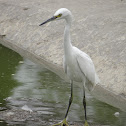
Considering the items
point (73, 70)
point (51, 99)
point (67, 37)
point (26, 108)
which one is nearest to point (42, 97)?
point (51, 99)

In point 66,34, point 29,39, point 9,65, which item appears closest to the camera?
point 66,34

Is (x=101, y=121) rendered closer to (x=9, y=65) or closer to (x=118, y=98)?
(x=118, y=98)

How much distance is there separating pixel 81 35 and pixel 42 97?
317 cm

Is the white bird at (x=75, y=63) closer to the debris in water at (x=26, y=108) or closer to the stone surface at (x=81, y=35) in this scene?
the debris in water at (x=26, y=108)

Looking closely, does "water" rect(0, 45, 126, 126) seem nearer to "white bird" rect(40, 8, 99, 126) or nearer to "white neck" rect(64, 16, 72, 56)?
"white bird" rect(40, 8, 99, 126)

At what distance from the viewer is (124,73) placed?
829 cm

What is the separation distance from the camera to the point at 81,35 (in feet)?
34.9

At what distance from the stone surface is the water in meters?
0.32

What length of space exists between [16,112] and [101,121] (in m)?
1.37

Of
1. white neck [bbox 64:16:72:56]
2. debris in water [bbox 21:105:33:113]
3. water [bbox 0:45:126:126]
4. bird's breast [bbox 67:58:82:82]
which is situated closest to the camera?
white neck [bbox 64:16:72:56]

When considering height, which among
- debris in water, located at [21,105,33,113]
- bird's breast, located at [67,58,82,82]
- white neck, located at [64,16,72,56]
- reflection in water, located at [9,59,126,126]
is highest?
white neck, located at [64,16,72,56]

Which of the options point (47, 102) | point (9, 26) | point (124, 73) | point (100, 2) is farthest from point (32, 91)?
point (100, 2)

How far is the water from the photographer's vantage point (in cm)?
692

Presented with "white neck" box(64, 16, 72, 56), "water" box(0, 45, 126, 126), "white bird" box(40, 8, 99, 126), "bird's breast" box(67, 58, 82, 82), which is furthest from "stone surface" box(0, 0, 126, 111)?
"white neck" box(64, 16, 72, 56)
